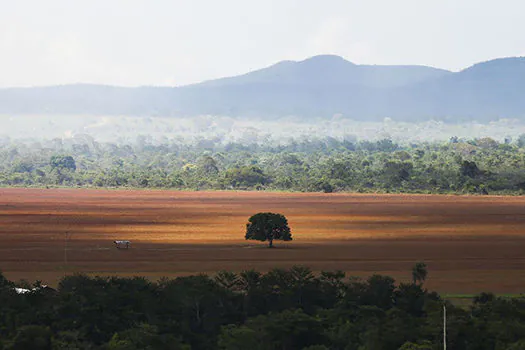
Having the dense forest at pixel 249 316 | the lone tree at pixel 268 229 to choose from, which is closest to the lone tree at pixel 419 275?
the dense forest at pixel 249 316

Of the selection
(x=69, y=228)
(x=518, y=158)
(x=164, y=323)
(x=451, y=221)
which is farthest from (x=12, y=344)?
(x=518, y=158)

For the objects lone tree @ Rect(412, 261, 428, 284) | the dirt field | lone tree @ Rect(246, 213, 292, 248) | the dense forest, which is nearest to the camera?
the dense forest

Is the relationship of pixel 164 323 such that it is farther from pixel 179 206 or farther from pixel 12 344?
pixel 179 206

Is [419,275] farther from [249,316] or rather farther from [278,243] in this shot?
[278,243]

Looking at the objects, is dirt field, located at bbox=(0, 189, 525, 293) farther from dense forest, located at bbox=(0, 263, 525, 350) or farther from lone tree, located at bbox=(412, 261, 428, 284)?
dense forest, located at bbox=(0, 263, 525, 350)

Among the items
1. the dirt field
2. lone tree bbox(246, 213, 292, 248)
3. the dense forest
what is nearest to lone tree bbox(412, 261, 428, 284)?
the dirt field

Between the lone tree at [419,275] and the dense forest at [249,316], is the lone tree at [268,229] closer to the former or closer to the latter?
the lone tree at [419,275]
